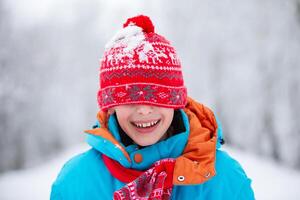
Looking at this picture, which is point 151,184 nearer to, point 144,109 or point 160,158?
point 160,158

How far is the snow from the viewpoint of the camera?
4172 mm

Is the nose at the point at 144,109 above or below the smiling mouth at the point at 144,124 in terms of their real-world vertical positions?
above

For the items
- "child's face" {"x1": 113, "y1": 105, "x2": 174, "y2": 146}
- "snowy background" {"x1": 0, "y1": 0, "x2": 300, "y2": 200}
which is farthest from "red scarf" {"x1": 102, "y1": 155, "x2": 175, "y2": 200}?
"snowy background" {"x1": 0, "y1": 0, "x2": 300, "y2": 200}

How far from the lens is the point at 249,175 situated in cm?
472

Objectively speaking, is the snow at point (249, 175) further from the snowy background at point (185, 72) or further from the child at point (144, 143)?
the child at point (144, 143)

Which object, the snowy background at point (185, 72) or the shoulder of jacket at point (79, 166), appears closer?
the shoulder of jacket at point (79, 166)

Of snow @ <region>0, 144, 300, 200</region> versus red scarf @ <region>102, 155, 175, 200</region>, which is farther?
snow @ <region>0, 144, 300, 200</region>

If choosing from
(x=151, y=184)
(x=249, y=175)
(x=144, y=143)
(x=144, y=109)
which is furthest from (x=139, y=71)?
(x=249, y=175)

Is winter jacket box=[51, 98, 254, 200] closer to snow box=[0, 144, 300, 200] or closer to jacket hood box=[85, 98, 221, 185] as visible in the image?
jacket hood box=[85, 98, 221, 185]

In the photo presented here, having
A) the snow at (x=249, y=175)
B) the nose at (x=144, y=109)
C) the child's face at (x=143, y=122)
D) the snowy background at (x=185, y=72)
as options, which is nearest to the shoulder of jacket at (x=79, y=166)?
the child's face at (x=143, y=122)

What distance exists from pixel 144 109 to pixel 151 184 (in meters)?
0.35

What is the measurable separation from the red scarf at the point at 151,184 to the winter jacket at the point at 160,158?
5cm

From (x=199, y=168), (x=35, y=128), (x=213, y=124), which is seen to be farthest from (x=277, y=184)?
(x=35, y=128)

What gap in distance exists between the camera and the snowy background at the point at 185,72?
508 centimetres
